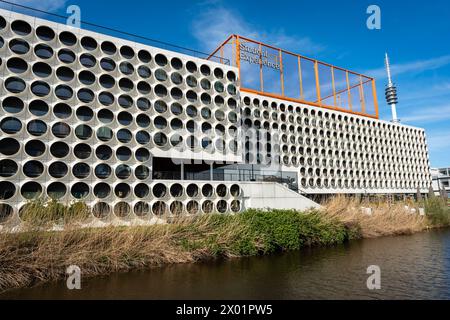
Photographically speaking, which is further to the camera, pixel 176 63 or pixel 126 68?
pixel 176 63

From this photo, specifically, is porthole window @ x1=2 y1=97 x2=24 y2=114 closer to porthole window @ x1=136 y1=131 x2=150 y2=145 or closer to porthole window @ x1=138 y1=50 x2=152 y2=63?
porthole window @ x1=136 y1=131 x2=150 y2=145

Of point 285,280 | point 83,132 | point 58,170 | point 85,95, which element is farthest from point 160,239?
point 85,95

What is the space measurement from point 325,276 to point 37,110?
21.4 m

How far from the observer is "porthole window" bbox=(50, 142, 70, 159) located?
22.8 m

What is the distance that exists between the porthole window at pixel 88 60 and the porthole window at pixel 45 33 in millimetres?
2412

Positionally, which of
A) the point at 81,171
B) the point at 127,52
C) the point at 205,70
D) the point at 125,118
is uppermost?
the point at 127,52

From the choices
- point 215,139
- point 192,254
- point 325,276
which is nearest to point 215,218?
point 192,254

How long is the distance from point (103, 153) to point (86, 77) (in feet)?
19.9

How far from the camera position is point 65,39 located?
80.6 feet

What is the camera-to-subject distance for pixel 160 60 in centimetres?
2836

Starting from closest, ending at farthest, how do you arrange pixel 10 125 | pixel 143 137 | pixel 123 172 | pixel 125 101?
pixel 10 125 < pixel 123 172 < pixel 125 101 < pixel 143 137

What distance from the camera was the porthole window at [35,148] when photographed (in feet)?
72.6

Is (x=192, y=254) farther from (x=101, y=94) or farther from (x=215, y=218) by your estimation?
(x=101, y=94)

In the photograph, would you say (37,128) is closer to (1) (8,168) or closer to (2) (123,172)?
(1) (8,168)
